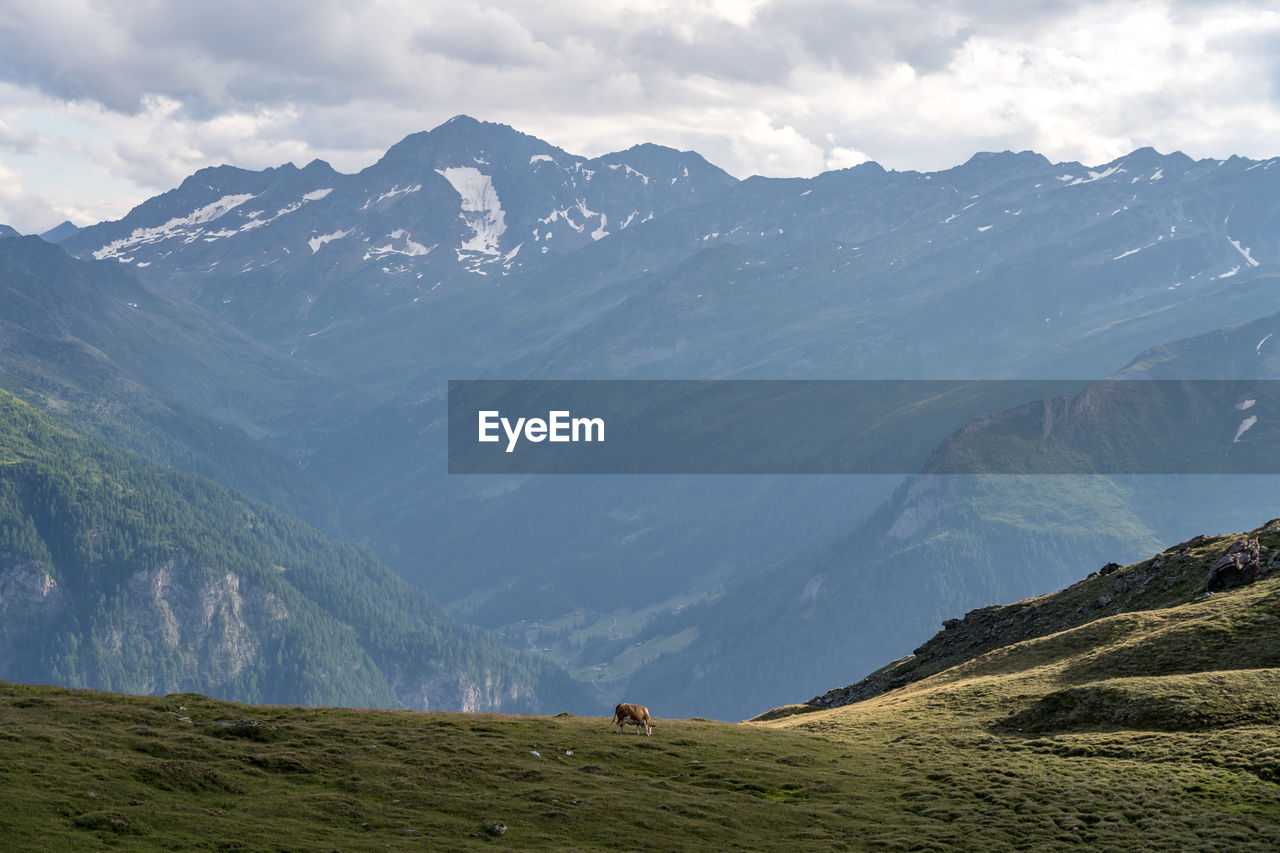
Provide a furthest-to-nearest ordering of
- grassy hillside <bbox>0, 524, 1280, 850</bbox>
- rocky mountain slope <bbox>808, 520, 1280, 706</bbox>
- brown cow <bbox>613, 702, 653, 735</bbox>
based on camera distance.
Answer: rocky mountain slope <bbox>808, 520, 1280, 706</bbox> < brown cow <bbox>613, 702, 653, 735</bbox> < grassy hillside <bbox>0, 524, 1280, 850</bbox>

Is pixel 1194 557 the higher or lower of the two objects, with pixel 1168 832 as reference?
higher

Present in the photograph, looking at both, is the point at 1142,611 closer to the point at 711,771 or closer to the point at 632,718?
the point at 632,718

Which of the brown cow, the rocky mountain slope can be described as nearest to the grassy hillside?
the rocky mountain slope

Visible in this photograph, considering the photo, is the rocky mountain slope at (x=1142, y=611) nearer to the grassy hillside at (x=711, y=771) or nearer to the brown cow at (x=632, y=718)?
the grassy hillside at (x=711, y=771)

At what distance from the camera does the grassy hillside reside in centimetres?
5072

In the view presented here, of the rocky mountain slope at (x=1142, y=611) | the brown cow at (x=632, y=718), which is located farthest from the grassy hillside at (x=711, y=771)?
the brown cow at (x=632, y=718)

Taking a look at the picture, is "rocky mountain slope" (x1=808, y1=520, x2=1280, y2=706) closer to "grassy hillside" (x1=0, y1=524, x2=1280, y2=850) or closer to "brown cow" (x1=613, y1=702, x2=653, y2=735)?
"grassy hillside" (x1=0, y1=524, x2=1280, y2=850)

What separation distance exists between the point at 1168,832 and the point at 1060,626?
59015mm

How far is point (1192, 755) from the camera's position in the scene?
64375mm

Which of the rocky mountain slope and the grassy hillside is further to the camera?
the rocky mountain slope

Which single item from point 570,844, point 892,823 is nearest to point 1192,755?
point 892,823

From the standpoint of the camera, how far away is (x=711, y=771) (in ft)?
219

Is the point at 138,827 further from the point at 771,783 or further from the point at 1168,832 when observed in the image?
the point at 1168,832

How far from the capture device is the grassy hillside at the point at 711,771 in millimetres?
50719
